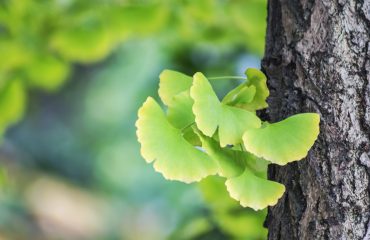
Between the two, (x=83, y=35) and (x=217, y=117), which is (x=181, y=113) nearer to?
(x=217, y=117)

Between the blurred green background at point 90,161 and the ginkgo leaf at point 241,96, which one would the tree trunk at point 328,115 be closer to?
the ginkgo leaf at point 241,96

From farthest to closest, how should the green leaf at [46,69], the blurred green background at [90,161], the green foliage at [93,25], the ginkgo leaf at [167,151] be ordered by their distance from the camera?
the blurred green background at [90,161]
the green leaf at [46,69]
the green foliage at [93,25]
the ginkgo leaf at [167,151]

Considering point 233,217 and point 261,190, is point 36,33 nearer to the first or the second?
point 233,217

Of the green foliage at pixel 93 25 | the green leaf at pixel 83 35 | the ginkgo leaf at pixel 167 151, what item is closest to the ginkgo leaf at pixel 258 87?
the ginkgo leaf at pixel 167 151

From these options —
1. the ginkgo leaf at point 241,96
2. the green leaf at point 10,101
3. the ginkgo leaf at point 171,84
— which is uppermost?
the green leaf at point 10,101

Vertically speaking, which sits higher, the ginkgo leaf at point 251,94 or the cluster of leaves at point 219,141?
the ginkgo leaf at point 251,94

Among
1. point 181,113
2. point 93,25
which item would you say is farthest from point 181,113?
point 93,25

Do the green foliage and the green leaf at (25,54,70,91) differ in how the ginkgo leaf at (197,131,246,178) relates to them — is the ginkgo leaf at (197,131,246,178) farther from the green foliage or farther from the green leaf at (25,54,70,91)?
the green leaf at (25,54,70,91)

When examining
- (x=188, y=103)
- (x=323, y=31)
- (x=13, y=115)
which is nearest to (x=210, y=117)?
(x=188, y=103)

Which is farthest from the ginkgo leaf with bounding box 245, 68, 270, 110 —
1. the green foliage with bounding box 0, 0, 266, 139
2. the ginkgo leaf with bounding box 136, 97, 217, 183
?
the green foliage with bounding box 0, 0, 266, 139
